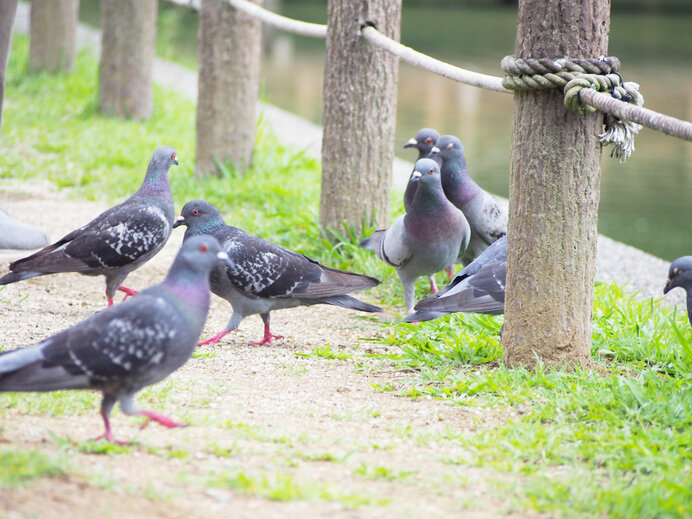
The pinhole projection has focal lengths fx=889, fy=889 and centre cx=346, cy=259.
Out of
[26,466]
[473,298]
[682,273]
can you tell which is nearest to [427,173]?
[473,298]

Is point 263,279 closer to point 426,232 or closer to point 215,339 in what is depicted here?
point 215,339

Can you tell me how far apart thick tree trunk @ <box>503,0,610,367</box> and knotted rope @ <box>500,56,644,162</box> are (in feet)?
0.18

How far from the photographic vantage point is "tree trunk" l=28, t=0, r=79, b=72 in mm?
10891

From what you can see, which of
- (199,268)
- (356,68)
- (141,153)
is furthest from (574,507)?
(141,153)

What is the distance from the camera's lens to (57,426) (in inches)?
116

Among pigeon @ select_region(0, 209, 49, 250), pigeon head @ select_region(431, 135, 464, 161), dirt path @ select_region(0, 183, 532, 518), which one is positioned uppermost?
pigeon head @ select_region(431, 135, 464, 161)

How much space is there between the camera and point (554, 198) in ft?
11.2

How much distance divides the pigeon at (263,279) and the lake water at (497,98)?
3.81 m

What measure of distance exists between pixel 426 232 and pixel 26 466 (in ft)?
8.75

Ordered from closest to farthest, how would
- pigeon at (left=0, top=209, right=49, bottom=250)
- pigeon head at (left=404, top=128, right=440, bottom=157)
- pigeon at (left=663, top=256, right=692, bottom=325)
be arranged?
pigeon at (left=663, top=256, right=692, bottom=325) < pigeon at (left=0, top=209, right=49, bottom=250) < pigeon head at (left=404, top=128, right=440, bottom=157)

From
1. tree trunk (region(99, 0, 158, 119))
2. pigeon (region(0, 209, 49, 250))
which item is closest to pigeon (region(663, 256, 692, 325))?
pigeon (region(0, 209, 49, 250))

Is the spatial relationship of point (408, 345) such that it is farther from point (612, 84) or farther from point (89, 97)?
point (89, 97)

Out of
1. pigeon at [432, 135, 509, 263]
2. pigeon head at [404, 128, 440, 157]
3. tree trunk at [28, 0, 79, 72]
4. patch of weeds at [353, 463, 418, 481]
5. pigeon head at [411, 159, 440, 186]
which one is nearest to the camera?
patch of weeds at [353, 463, 418, 481]

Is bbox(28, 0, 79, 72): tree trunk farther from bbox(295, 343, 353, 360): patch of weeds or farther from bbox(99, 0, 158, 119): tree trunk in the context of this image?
bbox(295, 343, 353, 360): patch of weeds
